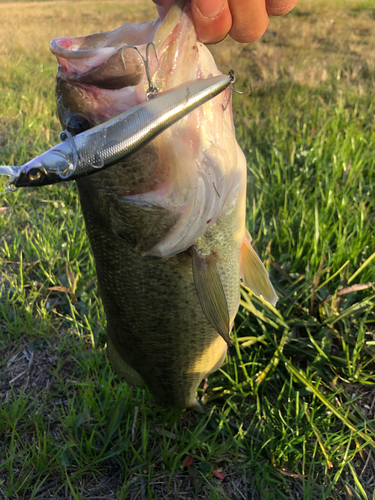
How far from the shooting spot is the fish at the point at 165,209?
106 centimetres

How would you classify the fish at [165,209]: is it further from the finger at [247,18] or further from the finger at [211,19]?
the finger at [247,18]

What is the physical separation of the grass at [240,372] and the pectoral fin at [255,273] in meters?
0.50

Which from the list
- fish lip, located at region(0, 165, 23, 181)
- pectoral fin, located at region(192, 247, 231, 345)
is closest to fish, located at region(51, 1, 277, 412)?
pectoral fin, located at region(192, 247, 231, 345)

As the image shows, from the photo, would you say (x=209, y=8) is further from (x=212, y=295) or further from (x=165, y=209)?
(x=212, y=295)

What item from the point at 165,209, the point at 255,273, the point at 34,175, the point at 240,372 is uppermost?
the point at 34,175

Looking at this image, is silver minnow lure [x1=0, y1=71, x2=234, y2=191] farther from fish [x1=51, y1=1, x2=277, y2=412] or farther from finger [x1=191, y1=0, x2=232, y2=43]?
finger [x1=191, y1=0, x2=232, y2=43]

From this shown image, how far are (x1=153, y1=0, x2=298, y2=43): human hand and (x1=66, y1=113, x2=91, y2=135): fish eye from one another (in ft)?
1.34

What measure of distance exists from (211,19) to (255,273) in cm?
95

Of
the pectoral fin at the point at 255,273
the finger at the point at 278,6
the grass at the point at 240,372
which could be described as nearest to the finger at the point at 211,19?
the finger at the point at 278,6

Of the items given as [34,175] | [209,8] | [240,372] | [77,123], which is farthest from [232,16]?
[240,372]

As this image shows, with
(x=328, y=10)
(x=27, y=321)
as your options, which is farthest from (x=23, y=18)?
(x=27, y=321)

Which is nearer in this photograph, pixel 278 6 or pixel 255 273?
pixel 278 6

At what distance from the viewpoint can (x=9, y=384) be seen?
7.29 feet

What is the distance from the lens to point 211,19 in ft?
3.51
